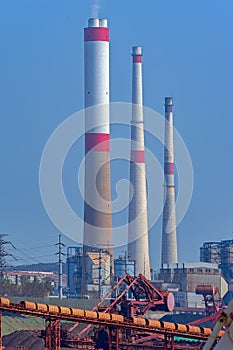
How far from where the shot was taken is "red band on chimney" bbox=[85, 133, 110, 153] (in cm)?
6806

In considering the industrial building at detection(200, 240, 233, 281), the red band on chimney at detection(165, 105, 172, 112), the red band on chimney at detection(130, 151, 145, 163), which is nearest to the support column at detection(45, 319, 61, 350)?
the red band on chimney at detection(130, 151, 145, 163)

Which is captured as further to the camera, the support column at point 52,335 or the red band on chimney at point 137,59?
the red band on chimney at point 137,59

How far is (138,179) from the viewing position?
256 feet

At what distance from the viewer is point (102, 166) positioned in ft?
226

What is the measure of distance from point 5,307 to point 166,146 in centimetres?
6081

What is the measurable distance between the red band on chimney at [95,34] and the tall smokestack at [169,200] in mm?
15017

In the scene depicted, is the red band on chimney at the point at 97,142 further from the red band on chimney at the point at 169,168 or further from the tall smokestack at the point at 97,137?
the red band on chimney at the point at 169,168

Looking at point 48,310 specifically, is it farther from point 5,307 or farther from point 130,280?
point 130,280

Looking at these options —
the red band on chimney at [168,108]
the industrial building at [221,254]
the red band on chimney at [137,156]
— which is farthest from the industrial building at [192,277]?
the red band on chimney at [168,108]

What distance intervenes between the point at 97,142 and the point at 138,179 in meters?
10.5

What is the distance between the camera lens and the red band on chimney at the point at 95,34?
7056 centimetres

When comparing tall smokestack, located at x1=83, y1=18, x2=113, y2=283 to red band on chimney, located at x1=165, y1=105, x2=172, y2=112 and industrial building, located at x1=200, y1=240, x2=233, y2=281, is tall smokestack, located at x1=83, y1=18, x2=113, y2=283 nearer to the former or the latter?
industrial building, located at x1=200, y1=240, x2=233, y2=281

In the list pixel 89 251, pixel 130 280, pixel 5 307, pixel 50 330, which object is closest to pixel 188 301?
pixel 89 251

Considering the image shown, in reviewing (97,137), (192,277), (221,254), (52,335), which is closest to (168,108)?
(221,254)
